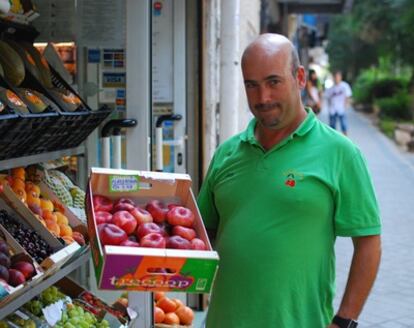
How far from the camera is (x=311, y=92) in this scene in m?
18.3

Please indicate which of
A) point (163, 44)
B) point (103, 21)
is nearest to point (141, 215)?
point (103, 21)

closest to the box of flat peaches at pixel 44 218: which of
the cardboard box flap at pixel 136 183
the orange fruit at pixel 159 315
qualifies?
the cardboard box flap at pixel 136 183

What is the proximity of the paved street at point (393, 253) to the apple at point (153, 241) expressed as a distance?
400cm

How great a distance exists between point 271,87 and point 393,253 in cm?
629

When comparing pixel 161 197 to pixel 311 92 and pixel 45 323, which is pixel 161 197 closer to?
pixel 45 323

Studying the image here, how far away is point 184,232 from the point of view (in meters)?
2.34

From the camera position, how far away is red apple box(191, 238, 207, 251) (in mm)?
2280

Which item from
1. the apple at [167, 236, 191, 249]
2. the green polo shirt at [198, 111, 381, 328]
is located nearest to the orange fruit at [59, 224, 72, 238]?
the green polo shirt at [198, 111, 381, 328]

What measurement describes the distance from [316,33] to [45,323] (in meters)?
36.4

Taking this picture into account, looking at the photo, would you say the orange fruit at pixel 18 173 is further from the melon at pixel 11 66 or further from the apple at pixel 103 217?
the apple at pixel 103 217

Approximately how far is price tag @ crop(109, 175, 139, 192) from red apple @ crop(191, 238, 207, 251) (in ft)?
1.24

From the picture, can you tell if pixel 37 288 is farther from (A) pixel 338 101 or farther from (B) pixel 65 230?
(A) pixel 338 101

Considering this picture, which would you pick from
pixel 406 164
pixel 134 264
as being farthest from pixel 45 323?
pixel 406 164

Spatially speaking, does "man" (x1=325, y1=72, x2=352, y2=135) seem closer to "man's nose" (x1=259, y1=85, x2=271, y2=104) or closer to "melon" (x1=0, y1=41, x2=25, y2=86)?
"melon" (x1=0, y1=41, x2=25, y2=86)
